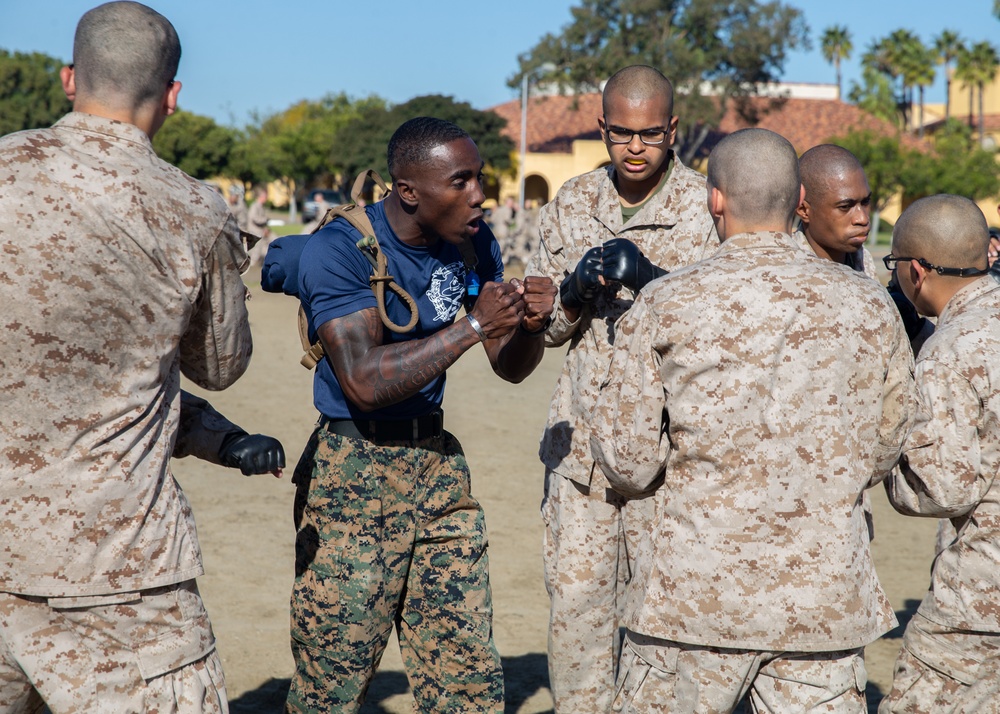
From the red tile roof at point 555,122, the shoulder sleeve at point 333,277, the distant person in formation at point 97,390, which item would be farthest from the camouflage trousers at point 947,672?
the red tile roof at point 555,122

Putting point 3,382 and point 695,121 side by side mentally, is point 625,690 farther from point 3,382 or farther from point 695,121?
point 695,121

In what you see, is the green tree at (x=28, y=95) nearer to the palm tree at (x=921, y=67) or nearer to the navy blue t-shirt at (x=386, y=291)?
the palm tree at (x=921, y=67)

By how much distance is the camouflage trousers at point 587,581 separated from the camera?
4.15 meters

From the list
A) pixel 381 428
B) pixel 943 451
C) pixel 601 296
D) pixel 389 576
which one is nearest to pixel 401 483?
pixel 381 428

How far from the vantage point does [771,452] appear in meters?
2.80

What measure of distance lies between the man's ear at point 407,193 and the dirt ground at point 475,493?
2.45 meters

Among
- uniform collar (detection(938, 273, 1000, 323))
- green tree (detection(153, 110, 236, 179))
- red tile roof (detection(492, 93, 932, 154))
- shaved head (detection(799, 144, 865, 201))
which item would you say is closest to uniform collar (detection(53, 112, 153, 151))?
shaved head (detection(799, 144, 865, 201))

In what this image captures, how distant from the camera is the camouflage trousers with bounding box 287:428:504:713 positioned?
3555mm

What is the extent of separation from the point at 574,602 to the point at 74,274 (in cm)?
234

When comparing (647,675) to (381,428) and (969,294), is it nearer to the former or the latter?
(381,428)

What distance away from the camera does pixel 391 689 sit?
16.6ft

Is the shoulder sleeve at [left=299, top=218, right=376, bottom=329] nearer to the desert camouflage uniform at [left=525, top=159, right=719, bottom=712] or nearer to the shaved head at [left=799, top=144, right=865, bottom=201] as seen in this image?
the desert camouflage uniform at [left=525, top=159, right=719, bottom=712]

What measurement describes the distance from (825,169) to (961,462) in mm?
1394

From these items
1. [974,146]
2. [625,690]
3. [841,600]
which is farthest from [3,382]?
[974,146]
